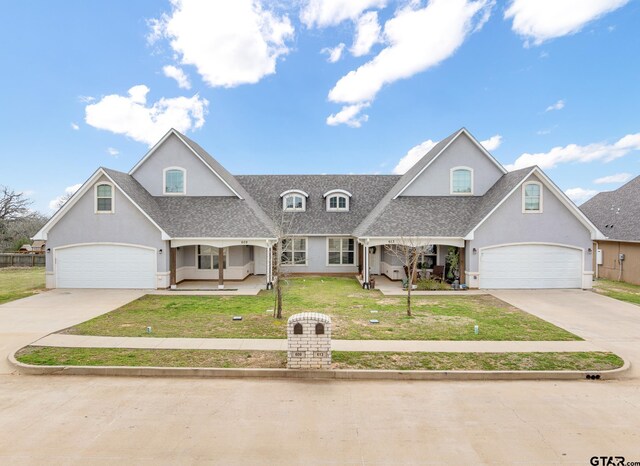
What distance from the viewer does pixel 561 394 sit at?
23.6ft

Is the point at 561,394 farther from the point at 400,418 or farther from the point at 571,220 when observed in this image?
the point at 571,220

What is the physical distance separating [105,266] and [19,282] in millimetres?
7935

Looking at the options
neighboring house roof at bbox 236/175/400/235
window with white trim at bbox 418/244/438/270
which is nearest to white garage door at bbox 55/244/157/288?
neighboring house roof at bbox 236/175/400/235

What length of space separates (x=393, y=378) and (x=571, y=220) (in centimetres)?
1648

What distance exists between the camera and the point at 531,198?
18.7m

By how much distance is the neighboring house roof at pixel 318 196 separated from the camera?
24281 mm

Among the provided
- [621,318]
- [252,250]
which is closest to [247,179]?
[252,250]

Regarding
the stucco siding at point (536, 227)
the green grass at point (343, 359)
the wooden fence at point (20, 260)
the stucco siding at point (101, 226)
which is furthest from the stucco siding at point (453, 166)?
the wooden fence at point (20, 260)

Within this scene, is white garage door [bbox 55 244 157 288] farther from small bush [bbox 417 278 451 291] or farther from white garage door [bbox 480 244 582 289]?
white garage door [bbox 480 244 582 289]

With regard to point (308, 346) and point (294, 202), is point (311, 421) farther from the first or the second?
point (294, 202)

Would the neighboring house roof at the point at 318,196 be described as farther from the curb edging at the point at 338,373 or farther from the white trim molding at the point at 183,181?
the curb edging at the point at 338,373

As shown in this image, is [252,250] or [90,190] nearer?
[90,190]

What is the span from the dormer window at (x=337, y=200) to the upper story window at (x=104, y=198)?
13.4 meters

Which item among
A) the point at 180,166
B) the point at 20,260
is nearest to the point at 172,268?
the point at 180,166
